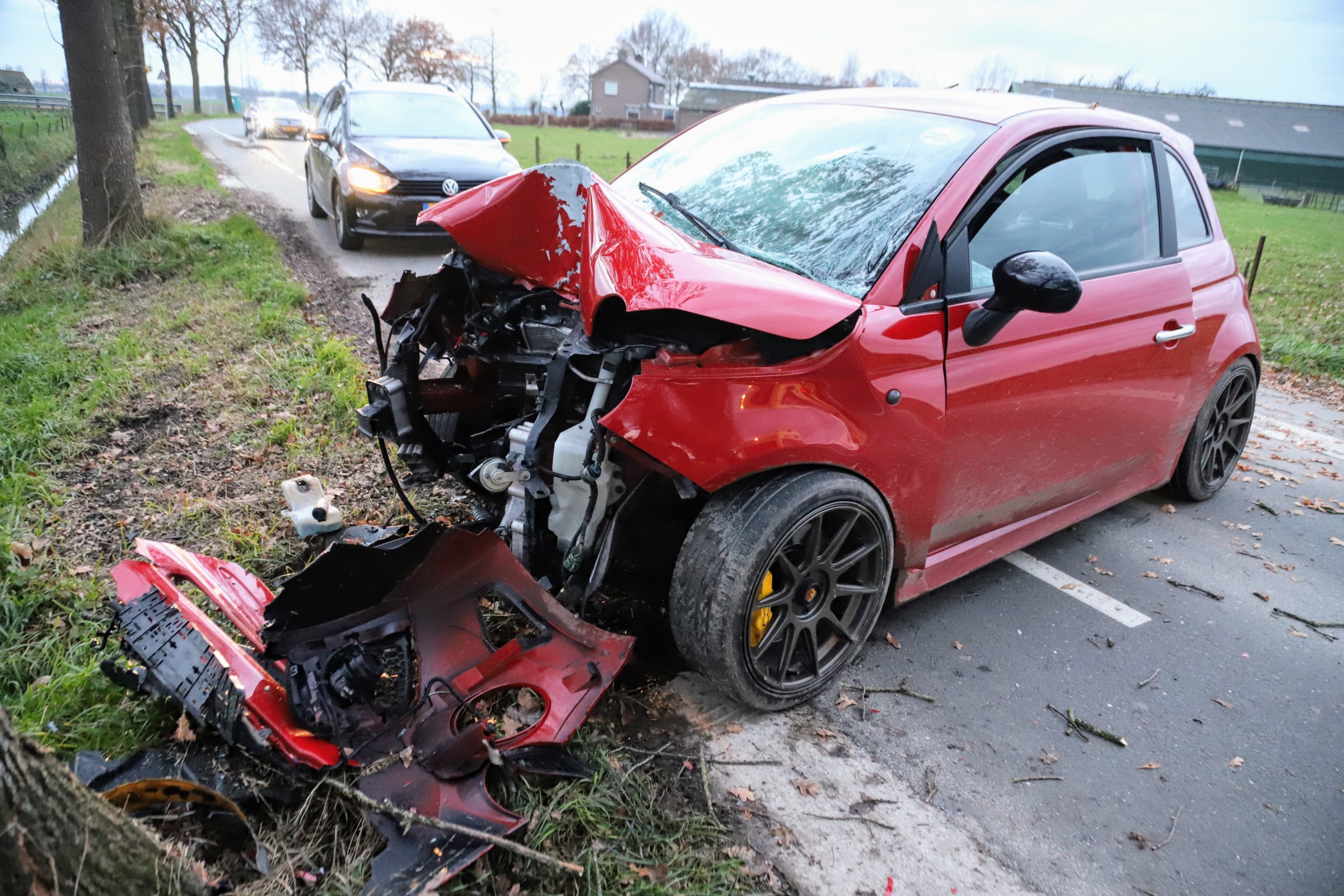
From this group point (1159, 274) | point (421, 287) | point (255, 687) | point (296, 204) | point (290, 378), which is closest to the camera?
point (255, 687)

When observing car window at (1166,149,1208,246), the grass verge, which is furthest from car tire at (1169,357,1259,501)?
the grass verge

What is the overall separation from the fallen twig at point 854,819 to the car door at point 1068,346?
3.35ft

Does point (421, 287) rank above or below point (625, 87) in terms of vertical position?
below

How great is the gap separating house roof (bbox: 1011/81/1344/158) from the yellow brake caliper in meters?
50.6

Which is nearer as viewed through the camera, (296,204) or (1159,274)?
(1159,274)

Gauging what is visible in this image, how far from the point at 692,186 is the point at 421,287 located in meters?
1.14

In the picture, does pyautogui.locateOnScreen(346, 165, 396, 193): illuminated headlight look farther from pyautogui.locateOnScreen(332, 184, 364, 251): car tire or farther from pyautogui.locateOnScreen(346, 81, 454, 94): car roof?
pyautogui.locateOnScreen(346, 81, 454, 94): car roof

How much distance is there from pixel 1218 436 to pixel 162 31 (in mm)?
32868

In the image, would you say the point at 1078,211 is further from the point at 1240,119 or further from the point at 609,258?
the point at 1240,119

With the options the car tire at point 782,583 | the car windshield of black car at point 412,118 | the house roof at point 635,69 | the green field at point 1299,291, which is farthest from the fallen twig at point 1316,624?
the house roof at point 635,69

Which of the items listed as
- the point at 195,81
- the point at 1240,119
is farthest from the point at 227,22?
the point at 1240,119

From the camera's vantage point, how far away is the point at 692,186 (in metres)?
3.26

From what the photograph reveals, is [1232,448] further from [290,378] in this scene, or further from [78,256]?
[78,256]

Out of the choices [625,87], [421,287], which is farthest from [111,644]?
[625,87]
